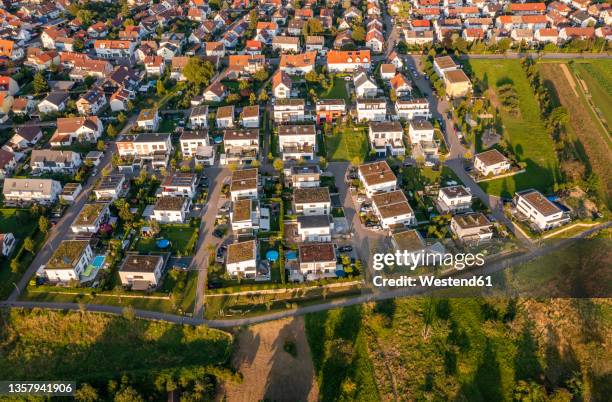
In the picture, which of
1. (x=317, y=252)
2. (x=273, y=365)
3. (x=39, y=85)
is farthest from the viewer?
(x=39, y=85)

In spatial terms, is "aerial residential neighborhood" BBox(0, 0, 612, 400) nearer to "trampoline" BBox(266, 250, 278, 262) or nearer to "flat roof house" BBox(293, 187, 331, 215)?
"flat roof house" BBox(293, 187, 331, 215)

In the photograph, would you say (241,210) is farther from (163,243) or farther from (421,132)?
(421,132)

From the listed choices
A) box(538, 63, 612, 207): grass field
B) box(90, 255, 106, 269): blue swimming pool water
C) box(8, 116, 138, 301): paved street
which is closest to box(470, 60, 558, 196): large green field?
box(538, 63, 612, 207): grass field

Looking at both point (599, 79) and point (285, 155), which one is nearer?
point (285, 155)

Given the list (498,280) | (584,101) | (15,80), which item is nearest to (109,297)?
(498,280)

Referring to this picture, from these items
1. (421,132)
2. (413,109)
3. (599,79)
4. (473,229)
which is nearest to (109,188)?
(421,132)

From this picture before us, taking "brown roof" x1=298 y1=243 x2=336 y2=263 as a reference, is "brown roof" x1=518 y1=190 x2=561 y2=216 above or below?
above

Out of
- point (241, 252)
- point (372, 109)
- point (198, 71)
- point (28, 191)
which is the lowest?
point (28, 191)

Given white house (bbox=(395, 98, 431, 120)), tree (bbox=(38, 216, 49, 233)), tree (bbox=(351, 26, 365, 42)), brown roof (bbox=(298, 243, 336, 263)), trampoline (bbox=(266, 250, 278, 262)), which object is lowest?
trampoline (bbox=(266, 250, 278, 262))
